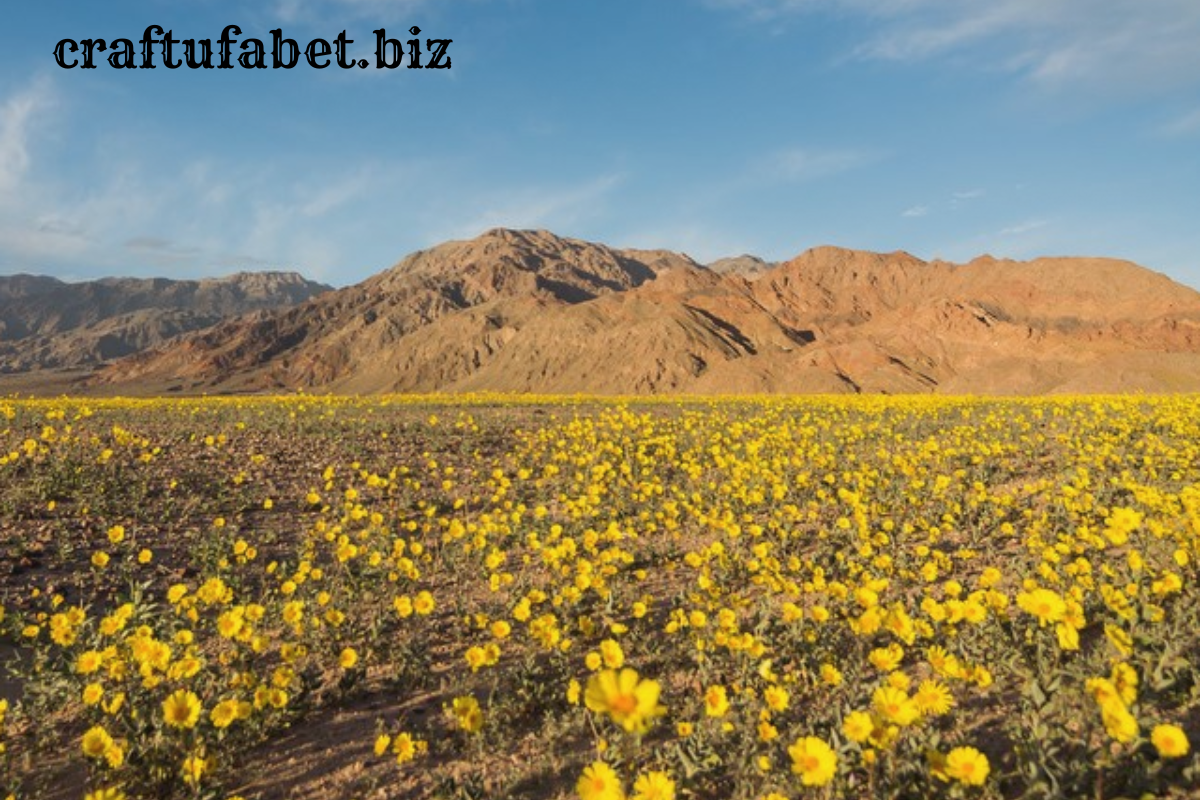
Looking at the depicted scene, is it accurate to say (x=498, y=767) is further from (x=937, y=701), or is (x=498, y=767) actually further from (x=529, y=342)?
(x=529, y=342)

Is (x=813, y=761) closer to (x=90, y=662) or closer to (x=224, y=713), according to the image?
(x=224, y=713)

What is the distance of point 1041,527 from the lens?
8227 millimetres

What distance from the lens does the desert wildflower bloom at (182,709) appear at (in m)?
3.69

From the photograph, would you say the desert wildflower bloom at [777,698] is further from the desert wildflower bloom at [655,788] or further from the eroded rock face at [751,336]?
the eroded rock face at [751,336]

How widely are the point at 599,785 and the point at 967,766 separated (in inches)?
70.8

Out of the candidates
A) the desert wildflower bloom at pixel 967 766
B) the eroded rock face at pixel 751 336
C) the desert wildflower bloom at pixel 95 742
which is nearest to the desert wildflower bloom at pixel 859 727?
the desert wildflower bloom at pixel 967 766

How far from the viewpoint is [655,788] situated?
305 cm

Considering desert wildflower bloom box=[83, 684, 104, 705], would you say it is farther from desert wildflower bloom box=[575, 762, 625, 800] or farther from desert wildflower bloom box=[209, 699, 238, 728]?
desert wildflower bloom box=[575, 762, 625, 800]

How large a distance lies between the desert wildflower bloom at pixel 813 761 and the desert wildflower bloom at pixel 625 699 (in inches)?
44.3

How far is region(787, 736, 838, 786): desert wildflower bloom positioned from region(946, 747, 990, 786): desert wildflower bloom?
573mm

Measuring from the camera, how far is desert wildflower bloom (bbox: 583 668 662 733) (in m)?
2.41

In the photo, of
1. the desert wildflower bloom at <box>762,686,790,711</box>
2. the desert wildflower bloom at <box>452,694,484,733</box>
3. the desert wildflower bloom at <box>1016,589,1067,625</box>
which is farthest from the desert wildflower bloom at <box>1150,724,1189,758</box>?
the desert wildflower bloom at <box>452,694,484,733</box>

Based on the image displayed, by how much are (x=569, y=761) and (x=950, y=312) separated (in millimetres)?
73699

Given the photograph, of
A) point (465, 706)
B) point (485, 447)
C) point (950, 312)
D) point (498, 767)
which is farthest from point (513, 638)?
point (950, 312)
